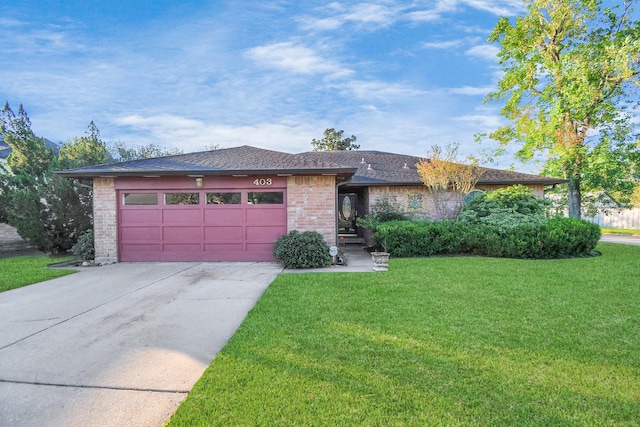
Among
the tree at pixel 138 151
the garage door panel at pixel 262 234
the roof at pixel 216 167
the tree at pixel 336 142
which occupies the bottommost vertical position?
the garage door panel at pixel 262 234

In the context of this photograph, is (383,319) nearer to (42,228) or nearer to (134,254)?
(134,254)

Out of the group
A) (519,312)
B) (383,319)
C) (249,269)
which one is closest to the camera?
(383,319)

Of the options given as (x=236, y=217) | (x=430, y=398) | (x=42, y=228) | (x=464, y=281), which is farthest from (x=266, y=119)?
(x=430, y=398)

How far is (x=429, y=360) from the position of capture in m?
3.09

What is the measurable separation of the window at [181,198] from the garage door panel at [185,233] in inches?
29.1

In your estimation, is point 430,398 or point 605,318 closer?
point 430,398

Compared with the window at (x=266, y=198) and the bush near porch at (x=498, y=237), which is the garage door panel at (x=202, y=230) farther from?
the bush near porch at (x=498, y=237)

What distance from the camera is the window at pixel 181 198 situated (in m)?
9.64

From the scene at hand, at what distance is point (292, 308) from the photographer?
475 centimetres

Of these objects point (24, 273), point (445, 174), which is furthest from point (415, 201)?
point (24, 273)

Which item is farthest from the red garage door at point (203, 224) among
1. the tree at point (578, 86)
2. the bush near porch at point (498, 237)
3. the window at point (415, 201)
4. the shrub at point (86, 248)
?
the tree at point (578, 86)

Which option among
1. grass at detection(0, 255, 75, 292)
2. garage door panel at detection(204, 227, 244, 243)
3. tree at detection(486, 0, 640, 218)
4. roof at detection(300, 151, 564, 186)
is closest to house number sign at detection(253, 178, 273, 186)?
garage door panel at detection(204, 227, 244, 243)

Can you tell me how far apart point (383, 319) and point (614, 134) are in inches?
684

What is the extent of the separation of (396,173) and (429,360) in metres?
11.4
